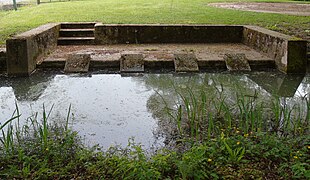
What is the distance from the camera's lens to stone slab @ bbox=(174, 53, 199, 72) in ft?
23.1

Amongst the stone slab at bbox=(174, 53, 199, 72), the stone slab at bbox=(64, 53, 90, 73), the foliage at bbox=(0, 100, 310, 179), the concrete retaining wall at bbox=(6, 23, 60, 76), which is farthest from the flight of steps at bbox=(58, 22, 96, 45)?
the foliage at bbox=(0, 100, 310, 179)

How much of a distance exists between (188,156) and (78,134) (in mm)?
1536

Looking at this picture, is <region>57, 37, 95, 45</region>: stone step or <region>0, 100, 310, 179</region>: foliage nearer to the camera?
<region>0, 100, 310, 179</region>: foliage

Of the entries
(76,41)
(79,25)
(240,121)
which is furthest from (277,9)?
(240,121)

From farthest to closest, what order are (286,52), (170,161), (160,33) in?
(160,33) < (286,52) < (170,161)

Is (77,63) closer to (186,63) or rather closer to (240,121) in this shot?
(186,63)

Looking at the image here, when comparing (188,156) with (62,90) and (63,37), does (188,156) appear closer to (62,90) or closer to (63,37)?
(62,90)

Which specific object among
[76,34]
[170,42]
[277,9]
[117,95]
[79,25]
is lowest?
[117,95]

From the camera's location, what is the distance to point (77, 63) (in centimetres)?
720

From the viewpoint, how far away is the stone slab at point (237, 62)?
23.3 ft

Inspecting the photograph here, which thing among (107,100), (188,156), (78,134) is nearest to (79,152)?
(78,134)

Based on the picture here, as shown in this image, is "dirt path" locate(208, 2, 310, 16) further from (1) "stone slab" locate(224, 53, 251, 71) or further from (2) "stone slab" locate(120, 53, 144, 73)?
(2) "stone slab" locate(120, 53, 144, 73)

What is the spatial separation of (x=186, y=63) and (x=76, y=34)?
3569 millimetres

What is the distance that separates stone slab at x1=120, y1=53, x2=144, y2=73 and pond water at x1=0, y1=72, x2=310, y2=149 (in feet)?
0.89
